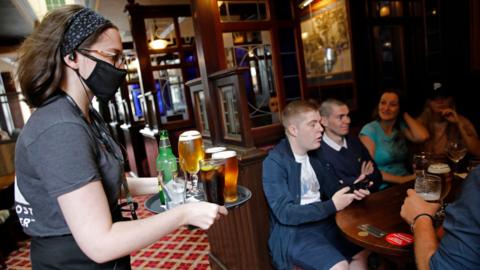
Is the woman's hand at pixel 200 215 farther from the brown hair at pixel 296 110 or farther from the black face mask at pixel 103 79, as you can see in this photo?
the brown hair at pixel 296 110

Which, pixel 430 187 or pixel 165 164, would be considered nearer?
pixel 165 164

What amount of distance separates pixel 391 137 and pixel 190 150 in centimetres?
206

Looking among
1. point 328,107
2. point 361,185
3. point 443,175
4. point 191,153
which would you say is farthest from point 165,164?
point 328,107

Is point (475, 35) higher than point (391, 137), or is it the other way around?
point (475, 35)

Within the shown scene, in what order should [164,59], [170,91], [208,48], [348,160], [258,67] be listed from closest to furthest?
[348,160] → [208,48] → [258,67] → [164,59] → [170,91]

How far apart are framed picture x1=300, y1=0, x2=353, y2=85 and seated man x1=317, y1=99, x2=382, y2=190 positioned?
3424mm

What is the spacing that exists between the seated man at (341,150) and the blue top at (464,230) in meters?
1.16

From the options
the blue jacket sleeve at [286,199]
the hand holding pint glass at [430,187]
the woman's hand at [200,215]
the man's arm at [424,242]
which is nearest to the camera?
the woman's hand at [200,215]

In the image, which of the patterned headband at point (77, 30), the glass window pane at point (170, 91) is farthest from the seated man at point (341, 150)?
the glass window pane at point (170, 91)

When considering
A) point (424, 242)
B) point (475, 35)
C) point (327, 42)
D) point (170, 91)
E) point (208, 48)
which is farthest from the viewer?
point (327, 42)

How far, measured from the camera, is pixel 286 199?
1.84 meters

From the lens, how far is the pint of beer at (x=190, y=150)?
1.22 meters

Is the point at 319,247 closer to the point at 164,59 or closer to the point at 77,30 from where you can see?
the point at 77,30

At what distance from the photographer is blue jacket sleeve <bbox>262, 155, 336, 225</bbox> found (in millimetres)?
1771
